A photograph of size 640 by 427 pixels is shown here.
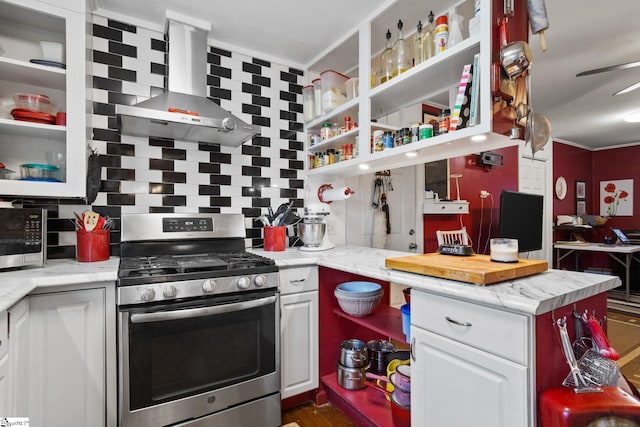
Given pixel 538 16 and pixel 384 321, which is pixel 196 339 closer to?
pixel 384 321

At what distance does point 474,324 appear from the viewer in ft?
3.38

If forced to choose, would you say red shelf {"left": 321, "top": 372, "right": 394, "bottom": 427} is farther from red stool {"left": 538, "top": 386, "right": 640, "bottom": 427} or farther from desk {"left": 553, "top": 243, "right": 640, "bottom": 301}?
desk {"left": 553, "top": 243, "right": 640, "bottom": 301}

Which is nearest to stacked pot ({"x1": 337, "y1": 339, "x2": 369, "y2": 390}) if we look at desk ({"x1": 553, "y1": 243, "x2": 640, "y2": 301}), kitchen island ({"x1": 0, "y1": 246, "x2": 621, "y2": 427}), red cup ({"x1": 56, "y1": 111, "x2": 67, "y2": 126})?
kitchen island ({"x1": 0, "y1": 246, "x2": 621, "y2": 427})

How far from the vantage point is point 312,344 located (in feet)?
6.13

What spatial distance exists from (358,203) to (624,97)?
3.30 meters

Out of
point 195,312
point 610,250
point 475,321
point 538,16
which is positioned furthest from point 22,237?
point 610,250

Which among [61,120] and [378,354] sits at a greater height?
[61,120]

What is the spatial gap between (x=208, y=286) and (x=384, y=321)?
93 centimetres

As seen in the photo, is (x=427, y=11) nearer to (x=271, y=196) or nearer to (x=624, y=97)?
(x=271, y=196)

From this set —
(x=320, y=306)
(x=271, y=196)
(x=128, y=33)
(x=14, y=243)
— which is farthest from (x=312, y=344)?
(x=128, y=33)

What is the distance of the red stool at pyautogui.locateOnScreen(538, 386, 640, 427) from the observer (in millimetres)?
837

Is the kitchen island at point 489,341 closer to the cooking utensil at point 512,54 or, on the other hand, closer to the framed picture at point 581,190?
the cooking utensil at point 512,54

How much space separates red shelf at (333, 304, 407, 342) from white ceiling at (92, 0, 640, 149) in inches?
62.5

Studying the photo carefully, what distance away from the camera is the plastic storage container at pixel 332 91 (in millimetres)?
2256
